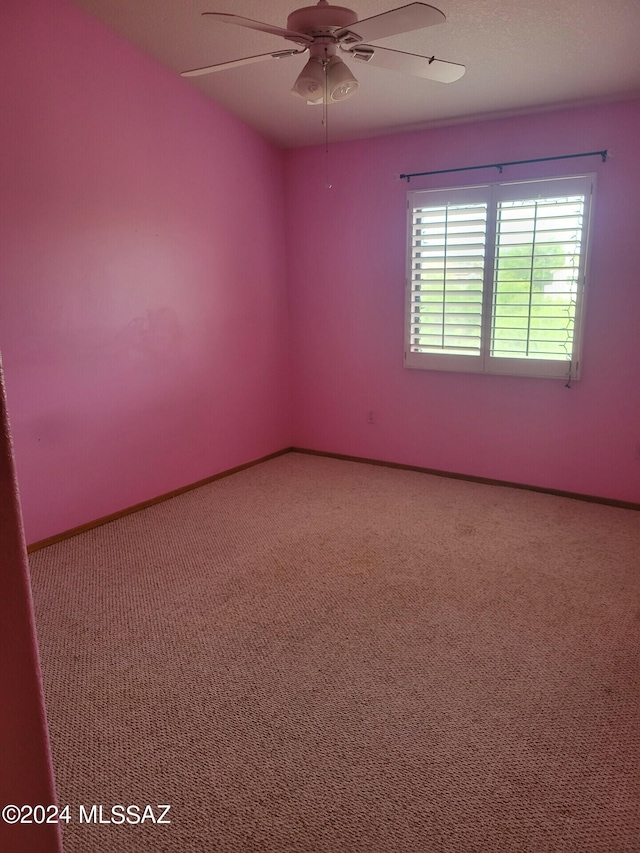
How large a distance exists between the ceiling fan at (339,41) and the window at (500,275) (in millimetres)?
1408

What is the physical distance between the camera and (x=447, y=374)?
4.16 metres

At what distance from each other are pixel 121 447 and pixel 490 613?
2360mm

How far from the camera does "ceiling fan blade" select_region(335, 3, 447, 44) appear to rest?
5.96 ft

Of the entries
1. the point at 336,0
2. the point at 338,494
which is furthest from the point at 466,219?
the point at 338,494

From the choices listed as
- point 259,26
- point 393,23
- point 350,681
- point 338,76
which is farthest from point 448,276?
point 350,681

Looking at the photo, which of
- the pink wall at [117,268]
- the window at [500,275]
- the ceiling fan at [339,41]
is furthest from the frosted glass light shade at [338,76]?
the window at [500,275]

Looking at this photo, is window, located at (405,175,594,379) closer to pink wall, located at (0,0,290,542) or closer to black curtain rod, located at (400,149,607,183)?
black curtain rod, located at (400,149,607,183)

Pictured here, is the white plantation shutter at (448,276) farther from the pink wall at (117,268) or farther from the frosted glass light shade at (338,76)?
the frosted glass light shade at (338,76)

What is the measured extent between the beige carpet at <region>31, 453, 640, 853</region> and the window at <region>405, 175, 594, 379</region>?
114cm

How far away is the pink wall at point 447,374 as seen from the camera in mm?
3430

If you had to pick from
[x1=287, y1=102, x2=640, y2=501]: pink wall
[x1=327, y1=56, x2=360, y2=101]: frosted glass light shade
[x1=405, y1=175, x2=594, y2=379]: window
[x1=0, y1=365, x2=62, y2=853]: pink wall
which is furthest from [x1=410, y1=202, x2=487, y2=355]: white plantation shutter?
[x1=0, y1=365, x2=62, y2=853]: pink wall

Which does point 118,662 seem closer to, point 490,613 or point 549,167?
point 490,613

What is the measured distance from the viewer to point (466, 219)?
12.4 ft

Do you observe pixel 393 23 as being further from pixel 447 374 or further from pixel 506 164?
pixel 447 374
